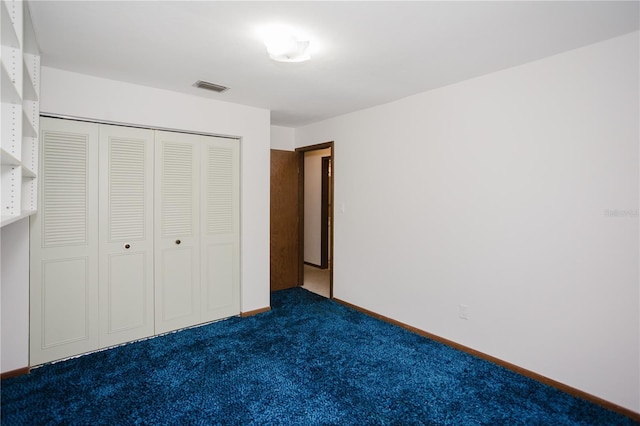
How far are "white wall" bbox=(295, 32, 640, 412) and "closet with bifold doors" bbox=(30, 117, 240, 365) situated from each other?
176 cm

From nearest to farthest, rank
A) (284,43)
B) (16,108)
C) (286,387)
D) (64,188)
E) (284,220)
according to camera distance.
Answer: (16,108) < (284,43) < (286,387) < (64,188) < (284,220)

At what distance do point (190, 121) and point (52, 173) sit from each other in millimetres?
1232

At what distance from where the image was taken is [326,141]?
4504 millimetres

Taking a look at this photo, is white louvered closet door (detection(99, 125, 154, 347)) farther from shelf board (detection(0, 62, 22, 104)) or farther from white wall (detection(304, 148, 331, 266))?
white wall (detection(304, 148, 331, 266))

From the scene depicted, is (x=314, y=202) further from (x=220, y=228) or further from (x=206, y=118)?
(x=206, y=118)

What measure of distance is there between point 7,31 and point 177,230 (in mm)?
2171

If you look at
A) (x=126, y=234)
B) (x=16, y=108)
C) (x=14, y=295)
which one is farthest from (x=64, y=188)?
(x=16, y=108)

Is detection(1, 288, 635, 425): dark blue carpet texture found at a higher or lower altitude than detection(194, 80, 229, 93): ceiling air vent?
lower

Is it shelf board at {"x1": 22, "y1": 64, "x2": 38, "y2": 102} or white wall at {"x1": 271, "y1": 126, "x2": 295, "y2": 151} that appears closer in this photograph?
shelf board at {"x1": 22, "y1": 64, "x2": 38, "y2": 102}

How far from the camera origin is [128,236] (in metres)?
3.15

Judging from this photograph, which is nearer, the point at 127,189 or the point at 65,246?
the point at 65,246

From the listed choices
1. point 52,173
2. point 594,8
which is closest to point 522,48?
point 594,8

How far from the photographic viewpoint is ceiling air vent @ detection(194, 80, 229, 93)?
3051 mm

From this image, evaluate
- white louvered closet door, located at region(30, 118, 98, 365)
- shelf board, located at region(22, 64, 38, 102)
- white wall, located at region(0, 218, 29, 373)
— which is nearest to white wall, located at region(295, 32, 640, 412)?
white louvered closet door, located at region(30, 118, 98, 365)
